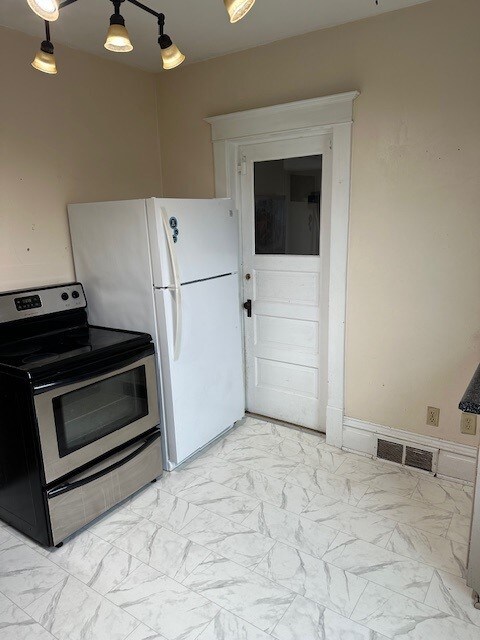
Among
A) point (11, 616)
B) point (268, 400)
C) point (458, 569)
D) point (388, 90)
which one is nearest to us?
point (11, 616)

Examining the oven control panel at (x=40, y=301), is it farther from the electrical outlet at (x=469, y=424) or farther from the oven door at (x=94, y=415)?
the electrical outlet at (x=469, y=424)

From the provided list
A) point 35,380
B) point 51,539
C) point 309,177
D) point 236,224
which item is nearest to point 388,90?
point 309,177

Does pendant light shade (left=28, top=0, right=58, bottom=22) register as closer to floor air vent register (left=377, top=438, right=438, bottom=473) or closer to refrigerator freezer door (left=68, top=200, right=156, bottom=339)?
refrigerator freezer door (left=68, top=200, right=156, bottom=339)

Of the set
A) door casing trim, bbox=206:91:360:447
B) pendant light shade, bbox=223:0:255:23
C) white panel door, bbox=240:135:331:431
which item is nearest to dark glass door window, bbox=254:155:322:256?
white panel door, bbox=240:135:331:431

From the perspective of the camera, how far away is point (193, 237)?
255 cm

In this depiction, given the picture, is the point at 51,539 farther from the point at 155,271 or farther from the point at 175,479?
the point at 155,271

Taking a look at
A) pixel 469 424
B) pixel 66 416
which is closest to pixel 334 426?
pixel 469 424

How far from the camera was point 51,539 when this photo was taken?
6.66 ft

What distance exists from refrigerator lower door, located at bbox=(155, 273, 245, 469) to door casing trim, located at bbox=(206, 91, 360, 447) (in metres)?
0.65

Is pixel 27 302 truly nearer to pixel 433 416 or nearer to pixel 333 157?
pixel 333 157

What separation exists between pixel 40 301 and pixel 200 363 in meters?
0.99

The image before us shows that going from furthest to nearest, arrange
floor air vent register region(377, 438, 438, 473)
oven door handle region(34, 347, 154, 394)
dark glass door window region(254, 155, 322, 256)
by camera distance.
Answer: dark glass door window region(254, 155, 322, 256) < floor air vent register region(377, 438, 438, 473) < oven door handle region(34, 347, 154, 394)

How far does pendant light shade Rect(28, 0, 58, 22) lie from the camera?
1.25 meters

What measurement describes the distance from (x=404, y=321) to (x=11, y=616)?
7.60 feet
